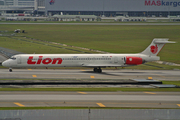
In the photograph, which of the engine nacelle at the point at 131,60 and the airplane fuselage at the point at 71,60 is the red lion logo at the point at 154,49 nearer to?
the airplane fuselage at the point at 71,60

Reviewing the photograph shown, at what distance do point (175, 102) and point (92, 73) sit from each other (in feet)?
76.3

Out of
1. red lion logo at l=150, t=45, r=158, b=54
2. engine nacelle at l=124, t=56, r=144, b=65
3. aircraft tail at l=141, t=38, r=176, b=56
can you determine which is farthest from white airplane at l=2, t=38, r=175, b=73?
red lion logo at l=150, t=45, r=158, b=54

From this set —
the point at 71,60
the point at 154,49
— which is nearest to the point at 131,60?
the point at 154,49

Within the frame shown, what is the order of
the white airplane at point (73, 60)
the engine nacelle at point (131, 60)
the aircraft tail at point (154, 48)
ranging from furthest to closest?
1. the aircraft tail at point (154, 48)
2. the engine nacelle at point (131, 60)
3. the white airplane at point (73, 60)

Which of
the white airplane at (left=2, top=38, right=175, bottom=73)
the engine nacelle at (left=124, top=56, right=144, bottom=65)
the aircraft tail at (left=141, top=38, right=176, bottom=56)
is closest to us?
the white airplane at (left=2, top=38, right=175, bottom=73)

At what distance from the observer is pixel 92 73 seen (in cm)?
5150

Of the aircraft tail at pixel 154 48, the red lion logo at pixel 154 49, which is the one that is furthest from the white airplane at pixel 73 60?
the red lion logo at pixel 154 49

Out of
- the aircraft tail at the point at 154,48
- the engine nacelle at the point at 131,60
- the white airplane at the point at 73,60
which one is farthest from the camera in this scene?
the aircraft tail at the point at 154,48

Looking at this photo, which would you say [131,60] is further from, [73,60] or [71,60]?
[71,60]

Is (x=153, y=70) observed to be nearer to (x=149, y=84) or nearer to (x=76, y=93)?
(x=149, y=84)

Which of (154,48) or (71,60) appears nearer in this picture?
(71,60)

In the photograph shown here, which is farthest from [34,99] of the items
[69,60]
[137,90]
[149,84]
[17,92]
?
[69,60]

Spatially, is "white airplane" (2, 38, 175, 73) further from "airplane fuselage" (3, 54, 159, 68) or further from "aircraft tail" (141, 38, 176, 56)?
"aircraft tail" (141, 38, 176, 56)

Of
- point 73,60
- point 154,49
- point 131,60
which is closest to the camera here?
point 73,60
